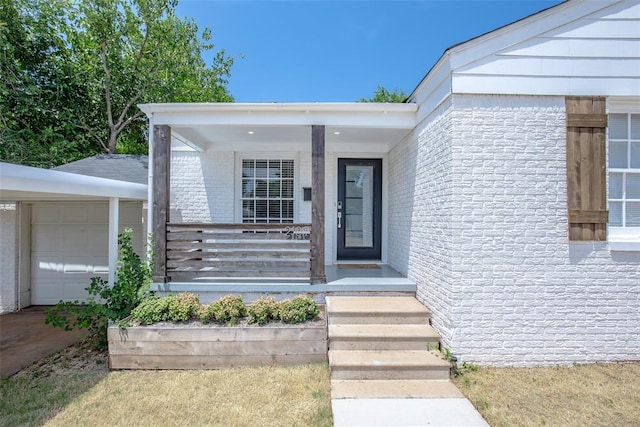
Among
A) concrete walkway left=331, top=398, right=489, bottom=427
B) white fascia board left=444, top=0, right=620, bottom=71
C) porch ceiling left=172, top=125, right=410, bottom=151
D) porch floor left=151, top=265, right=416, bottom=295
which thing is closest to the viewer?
concrete walkway left=331, top=398, right=489, bottom=427

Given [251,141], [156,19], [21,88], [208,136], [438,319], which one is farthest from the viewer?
[156,19]

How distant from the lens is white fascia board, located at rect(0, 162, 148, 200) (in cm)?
312

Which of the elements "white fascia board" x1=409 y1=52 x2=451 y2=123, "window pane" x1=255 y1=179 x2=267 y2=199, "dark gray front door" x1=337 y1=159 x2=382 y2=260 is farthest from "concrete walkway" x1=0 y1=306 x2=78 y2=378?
"white fascia board" x1=409 y1=52 x2=451 y2=123

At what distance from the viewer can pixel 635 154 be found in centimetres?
388

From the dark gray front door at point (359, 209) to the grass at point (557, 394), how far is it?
11.5ft

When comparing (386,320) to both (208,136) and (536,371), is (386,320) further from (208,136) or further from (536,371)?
(208,136)

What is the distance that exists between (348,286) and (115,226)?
3.58 metres

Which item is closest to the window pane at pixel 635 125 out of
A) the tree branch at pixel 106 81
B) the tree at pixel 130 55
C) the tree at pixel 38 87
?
the tree at pixel 130 55

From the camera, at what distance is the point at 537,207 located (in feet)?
12.2

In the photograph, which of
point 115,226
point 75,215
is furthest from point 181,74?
point 115,226

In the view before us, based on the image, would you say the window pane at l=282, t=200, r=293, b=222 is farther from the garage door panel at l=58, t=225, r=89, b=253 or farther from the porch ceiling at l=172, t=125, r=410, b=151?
the garage door panel at l=58, t=225, r=89, b=253

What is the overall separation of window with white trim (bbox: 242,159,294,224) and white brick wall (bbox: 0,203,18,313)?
4525mm

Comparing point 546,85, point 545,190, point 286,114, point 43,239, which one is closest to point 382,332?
point 545,190

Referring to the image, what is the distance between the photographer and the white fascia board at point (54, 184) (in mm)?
3121
